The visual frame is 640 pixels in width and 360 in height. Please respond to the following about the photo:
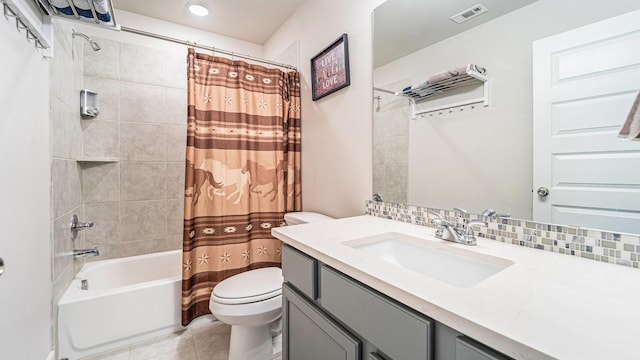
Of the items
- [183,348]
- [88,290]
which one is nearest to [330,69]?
[183,348]

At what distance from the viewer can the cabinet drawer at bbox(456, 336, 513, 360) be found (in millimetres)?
451

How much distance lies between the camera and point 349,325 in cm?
77

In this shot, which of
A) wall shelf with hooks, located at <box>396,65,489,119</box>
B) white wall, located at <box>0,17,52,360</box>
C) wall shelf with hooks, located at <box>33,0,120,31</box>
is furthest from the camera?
wall shelf with hooks, located at <box>33,0,120,31</box>

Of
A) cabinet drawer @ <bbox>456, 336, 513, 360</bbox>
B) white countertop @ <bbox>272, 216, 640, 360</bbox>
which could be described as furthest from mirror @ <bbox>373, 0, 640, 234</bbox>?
cabinet drawer @ <bbox>456, 336, 513, 360</bbox>

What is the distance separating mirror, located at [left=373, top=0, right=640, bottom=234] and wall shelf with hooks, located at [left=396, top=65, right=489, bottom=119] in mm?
17

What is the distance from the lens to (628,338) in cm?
41

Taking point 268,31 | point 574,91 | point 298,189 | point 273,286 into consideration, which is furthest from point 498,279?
point 268,31

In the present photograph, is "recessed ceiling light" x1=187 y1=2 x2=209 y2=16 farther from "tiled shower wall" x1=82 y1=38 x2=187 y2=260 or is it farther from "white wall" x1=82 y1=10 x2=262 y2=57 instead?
"tiled shower wall" x1=82 y1=38 x2=187 y2=260

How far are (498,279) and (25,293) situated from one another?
1732 millimetres

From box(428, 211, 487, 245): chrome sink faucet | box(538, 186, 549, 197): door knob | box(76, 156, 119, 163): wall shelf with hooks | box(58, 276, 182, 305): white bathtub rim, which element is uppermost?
box(76, 156, 119, 163): wall shelf with hooks

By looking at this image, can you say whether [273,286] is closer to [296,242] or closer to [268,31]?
[296,242]

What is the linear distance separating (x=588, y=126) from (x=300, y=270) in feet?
3.33

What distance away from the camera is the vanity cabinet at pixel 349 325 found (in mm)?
550

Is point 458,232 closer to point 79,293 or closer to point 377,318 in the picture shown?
point 377,318
